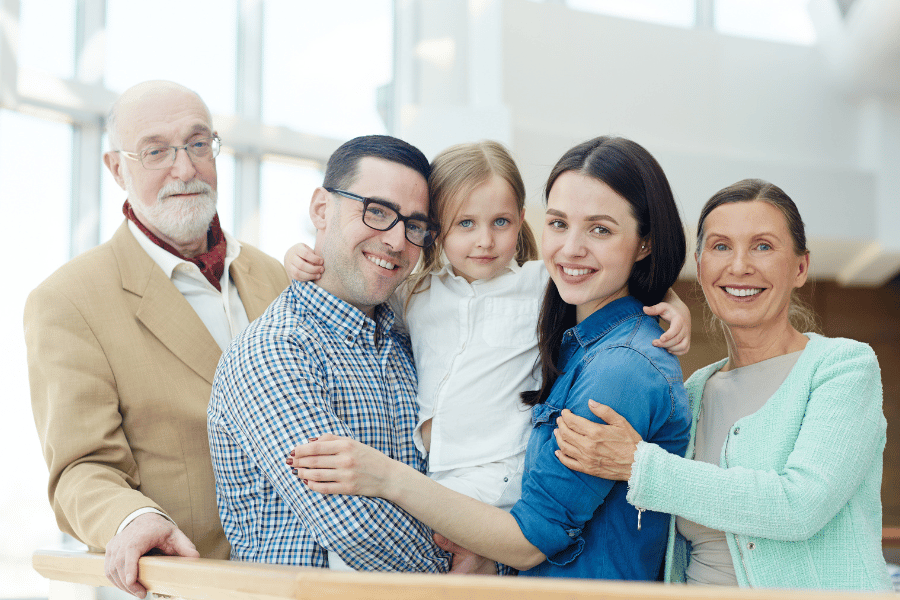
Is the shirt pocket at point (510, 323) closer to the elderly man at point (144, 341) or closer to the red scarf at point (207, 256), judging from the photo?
the elderly man at point (144, 341)

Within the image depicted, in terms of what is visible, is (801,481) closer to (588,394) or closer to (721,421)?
(721,421)

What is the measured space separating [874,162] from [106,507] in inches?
305

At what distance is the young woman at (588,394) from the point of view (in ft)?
5.43

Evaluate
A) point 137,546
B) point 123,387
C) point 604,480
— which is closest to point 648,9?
point 123,387

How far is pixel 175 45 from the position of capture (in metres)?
6.33

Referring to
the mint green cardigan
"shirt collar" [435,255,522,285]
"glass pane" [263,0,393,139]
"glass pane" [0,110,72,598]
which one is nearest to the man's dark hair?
"shirt collar" [435,255,522,285]

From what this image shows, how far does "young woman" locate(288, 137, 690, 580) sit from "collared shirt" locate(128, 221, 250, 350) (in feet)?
3.08

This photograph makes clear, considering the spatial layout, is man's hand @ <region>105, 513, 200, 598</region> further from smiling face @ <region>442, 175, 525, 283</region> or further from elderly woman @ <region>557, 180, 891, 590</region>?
smiling face @ <region>442, 175, 525, 283</region>

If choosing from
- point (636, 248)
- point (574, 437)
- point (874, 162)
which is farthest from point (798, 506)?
point (874, 162)

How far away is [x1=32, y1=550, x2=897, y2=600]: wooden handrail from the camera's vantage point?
863 mm

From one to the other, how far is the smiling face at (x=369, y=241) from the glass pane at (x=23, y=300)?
4.02m

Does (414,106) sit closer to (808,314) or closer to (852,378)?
(808,314)

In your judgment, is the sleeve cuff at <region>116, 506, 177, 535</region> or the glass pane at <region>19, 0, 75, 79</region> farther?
the glass pane at <region>19, 0, 75, 79</region>

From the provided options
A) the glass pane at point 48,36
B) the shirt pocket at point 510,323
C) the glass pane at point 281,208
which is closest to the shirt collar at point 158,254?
the shirt pocket at point 510,323
